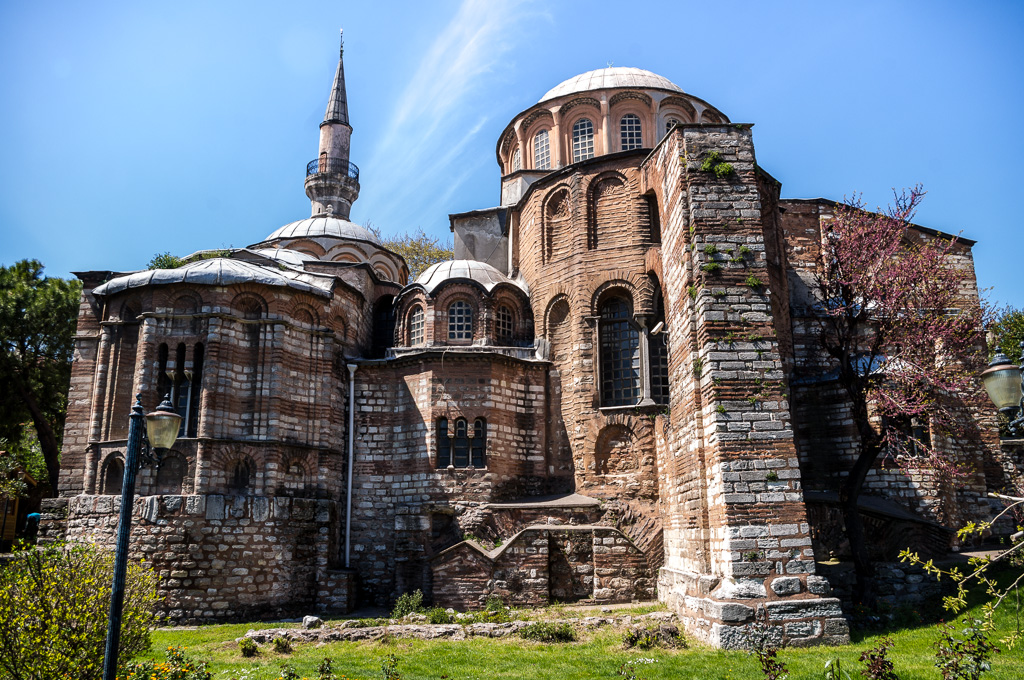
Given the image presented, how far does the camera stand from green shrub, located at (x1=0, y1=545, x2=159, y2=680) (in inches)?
277

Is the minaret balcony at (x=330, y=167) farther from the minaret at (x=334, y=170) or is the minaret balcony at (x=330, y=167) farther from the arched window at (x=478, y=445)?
the arched window at (x=478, y=445)

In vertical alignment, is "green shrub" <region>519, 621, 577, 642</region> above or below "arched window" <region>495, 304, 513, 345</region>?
below

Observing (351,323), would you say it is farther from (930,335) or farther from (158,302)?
(930,335)

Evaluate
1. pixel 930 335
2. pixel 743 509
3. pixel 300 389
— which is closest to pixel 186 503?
pixel 300 389

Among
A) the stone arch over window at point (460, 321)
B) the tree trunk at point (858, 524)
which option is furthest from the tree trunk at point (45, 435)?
the tree trunk at point (858, 524)

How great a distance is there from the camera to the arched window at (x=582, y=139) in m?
23.0

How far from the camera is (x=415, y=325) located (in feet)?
69.1

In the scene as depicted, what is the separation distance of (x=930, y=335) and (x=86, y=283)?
20.0 m

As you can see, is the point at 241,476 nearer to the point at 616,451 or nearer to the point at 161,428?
the point at 616,451

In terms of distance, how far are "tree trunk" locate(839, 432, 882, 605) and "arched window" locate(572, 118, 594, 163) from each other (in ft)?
41.4

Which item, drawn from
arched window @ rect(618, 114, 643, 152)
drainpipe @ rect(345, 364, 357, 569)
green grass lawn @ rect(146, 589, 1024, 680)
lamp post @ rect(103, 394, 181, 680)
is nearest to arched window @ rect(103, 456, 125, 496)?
drainpipe @ rect(345, 364, 357, 569)

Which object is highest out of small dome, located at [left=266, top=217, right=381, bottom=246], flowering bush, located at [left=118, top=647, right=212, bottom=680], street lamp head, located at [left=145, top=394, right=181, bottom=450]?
small dome, located at [left=266, top=217, right=381, bottom=246]

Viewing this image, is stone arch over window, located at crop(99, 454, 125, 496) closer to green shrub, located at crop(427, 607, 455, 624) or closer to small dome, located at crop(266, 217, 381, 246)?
green shrub, located at crop(427, 607, 455, 624)

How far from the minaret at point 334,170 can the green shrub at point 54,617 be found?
22711 millimetres
